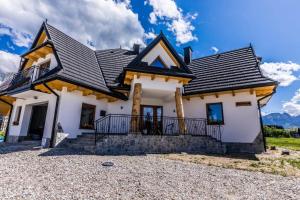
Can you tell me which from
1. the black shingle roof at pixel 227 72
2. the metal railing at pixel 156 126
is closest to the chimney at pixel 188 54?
the black shingle roof at pixel 227 72

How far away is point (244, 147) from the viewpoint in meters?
11.1

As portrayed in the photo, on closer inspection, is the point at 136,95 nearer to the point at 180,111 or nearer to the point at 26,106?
the point at 180,111

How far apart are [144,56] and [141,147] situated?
19.4 ft

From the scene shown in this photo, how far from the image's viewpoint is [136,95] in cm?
1050

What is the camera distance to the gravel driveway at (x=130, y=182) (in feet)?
12.6

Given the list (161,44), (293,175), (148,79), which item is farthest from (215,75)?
(293,175)

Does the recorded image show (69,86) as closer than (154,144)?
No

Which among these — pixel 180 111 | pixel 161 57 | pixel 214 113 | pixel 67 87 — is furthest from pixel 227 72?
pixel 67 87

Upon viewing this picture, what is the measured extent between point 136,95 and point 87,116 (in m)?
3.52

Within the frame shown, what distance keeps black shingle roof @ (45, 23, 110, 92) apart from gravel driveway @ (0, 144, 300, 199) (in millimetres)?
5221

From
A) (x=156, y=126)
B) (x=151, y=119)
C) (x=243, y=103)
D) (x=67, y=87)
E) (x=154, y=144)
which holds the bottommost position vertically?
(x=154, y=144)

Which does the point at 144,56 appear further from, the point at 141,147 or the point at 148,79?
the point at 141,147

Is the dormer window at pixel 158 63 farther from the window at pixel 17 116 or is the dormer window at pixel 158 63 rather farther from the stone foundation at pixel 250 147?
the window at pixel 17 116

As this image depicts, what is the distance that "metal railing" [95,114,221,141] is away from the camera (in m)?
11.7
